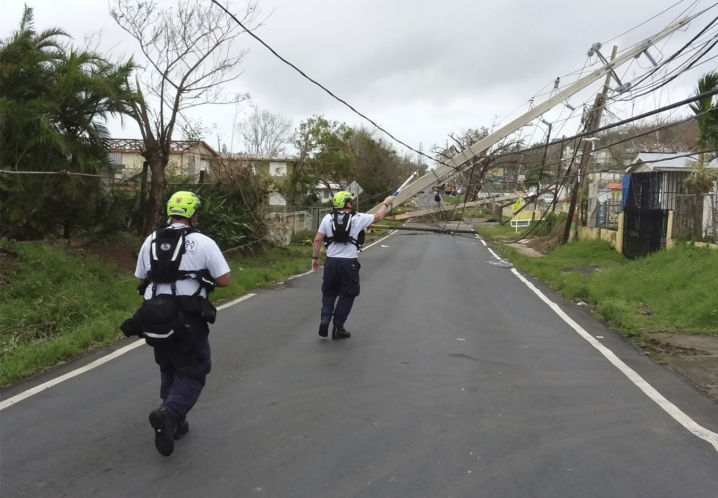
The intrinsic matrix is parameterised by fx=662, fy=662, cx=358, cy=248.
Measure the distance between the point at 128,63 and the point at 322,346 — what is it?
7780 mm

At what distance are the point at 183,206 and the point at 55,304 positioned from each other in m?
5.44

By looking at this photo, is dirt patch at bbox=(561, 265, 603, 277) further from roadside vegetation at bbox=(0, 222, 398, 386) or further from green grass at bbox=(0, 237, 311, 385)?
green grass at bbox=(0, 237, 311, 385)

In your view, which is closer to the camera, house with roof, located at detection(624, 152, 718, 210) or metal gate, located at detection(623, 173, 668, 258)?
metal gate, located at detection(623, 173, 668, 258)

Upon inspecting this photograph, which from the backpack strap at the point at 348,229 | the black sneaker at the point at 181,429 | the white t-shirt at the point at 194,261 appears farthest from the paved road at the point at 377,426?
the backpack strap at the point at 348,229

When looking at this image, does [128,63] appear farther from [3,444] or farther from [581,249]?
[581,249]

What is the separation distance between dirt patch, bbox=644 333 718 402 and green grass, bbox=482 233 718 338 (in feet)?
1.26

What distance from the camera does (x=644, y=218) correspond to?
1983 centimetres

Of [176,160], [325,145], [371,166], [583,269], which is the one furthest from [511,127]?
[371,166]

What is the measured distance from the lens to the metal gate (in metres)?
18.6

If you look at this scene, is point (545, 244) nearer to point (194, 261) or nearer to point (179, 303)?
point (194, 261)

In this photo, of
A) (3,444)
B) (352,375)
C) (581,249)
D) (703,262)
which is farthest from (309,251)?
(3,444)

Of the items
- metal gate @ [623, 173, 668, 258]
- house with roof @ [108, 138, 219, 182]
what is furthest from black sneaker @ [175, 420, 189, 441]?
metal gate @ [623, 173, 668, 258]

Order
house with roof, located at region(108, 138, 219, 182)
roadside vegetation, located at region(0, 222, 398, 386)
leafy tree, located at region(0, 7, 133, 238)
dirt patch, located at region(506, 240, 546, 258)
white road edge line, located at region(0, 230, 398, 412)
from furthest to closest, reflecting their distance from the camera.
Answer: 1. dirt patch, located at region(506, 240, 546, 258)
2. house with roof, located at region(108, 138, 219, 182)
3. leafy tree, located at region(0, 7, 133, 238)
4. roadside vegetation, located at region(0, 222, 398, 386)
5. white road edge line, located at region(0, 230, 398, 412)

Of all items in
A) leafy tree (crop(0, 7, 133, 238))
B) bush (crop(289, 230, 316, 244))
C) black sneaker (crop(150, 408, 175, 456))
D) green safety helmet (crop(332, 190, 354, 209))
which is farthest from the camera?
bush (crop(289, 230, 316, 244))
